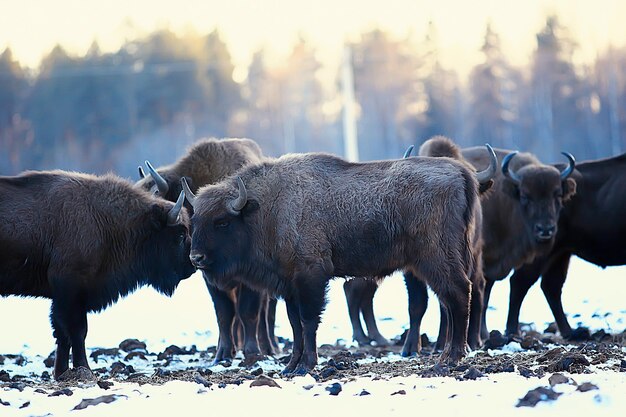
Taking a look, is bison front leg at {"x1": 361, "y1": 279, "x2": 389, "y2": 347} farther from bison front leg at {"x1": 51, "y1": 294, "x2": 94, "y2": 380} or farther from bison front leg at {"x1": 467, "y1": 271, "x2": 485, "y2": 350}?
bison front leg at {"x1": 51, "y1": 294, "x2": 94, "y2": 380}

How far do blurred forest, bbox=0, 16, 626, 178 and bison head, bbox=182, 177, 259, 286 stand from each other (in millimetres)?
40327

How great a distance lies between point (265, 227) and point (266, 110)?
4934cm

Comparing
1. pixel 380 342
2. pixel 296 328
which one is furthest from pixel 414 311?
pixel 296 328

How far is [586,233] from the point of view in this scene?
40.7ft

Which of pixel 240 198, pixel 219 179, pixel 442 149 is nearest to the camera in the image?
pixel 240 198

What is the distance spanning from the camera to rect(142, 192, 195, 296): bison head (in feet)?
31.8

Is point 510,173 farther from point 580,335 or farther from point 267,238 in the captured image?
point 267,238

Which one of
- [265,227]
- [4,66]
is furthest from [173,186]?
[4,66]

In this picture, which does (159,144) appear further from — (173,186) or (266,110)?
(173,186)

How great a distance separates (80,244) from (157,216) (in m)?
0.92

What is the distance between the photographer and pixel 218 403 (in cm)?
623

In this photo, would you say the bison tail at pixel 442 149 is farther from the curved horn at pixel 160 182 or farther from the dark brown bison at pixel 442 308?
the curved horn at pixel 160 182

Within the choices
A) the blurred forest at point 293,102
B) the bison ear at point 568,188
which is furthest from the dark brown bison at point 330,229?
the blurred forest at point 293,102

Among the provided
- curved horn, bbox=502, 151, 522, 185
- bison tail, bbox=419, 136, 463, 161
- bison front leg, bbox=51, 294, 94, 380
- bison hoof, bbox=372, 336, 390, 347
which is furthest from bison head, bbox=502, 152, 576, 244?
bison front leg, bbox=51, 294, 94, 380
